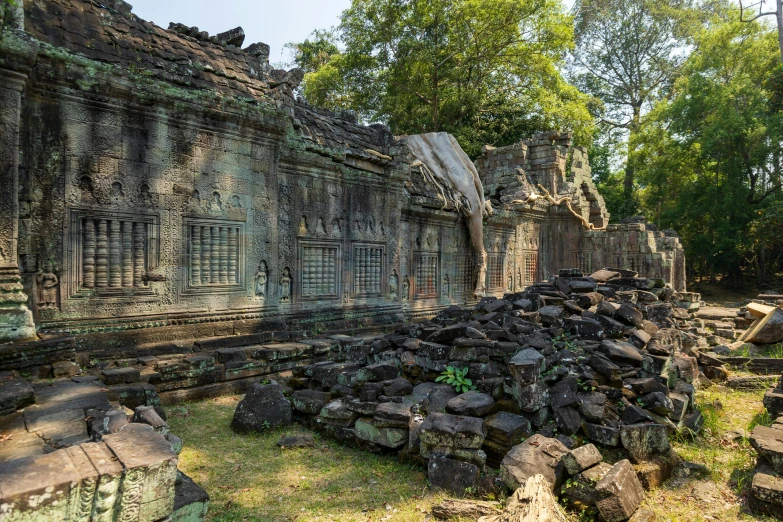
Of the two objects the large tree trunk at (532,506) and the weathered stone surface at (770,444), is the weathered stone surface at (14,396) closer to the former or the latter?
the large tree trunk at (532,506)

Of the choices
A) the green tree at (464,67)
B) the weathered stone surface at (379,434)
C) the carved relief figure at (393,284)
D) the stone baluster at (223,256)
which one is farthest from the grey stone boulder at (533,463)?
the green tree at (464,67)

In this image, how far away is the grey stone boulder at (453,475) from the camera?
11.2 ft

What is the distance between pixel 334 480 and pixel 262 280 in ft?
12.0

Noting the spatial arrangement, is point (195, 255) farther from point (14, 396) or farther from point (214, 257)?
point (14, 396)

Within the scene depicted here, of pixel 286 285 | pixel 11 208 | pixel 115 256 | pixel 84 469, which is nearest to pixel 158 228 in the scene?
pixel 115 256

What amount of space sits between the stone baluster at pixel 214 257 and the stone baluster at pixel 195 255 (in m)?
0.16

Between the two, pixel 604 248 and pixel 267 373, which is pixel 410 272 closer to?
pixel 267 373

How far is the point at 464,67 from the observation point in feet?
69.2

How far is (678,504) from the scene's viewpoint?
11.1ft

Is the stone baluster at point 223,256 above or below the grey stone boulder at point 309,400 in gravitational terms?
above

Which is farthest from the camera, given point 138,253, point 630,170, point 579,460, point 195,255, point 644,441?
point 630,170

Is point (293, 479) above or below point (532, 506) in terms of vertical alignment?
below

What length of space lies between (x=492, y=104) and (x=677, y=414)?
2005cm

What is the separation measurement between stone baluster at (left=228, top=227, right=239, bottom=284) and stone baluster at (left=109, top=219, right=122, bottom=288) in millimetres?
1351
